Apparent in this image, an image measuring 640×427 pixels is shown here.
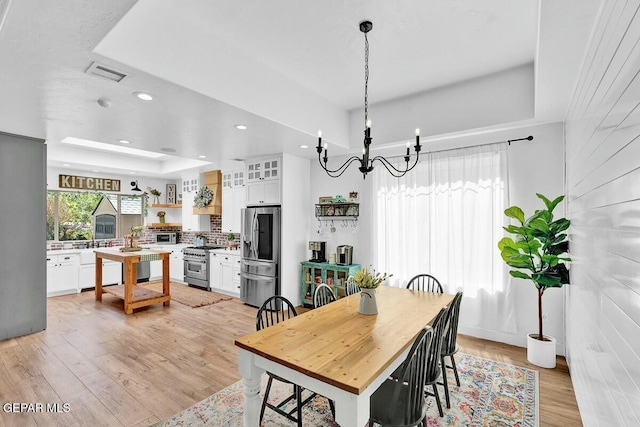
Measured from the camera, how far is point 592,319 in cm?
191

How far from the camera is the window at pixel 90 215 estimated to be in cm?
670

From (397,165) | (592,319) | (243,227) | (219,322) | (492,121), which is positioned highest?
(492,121)

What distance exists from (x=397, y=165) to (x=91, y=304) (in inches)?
226

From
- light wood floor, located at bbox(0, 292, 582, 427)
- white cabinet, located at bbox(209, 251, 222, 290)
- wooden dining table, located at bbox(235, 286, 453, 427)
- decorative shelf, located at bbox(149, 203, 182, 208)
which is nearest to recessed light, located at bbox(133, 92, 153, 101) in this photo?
wooden dining table, located at bbox(235, 286, 453, 427)

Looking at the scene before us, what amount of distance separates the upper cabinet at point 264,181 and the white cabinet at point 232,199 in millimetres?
909

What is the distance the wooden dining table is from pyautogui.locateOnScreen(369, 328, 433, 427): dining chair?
0.10m

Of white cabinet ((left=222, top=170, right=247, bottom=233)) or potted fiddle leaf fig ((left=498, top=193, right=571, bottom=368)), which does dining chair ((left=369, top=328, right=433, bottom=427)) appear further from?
white cabinet ((left=222, top=170, right=247, bottom=233))

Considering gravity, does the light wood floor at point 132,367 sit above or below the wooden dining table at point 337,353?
below

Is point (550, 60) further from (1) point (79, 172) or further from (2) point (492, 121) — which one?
(1) point (79, 172)

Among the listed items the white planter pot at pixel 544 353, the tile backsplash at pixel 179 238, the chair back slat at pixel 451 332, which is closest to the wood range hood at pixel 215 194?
the tile backsplash at pixel 179 238

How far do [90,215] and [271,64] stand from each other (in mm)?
6579

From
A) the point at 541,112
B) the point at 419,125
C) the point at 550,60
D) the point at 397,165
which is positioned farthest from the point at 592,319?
the point at 397,165

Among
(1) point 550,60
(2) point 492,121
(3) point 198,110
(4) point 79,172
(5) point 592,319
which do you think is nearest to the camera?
(5) point 592,319

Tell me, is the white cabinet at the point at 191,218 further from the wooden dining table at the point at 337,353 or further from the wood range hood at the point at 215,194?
the wooden dining table at the point at 337,353
